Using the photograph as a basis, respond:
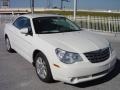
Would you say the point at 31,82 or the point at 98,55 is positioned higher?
the point at 98,55

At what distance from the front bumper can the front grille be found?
0.29 ft

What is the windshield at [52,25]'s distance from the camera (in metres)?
6.40

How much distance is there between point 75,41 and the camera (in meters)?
5.50

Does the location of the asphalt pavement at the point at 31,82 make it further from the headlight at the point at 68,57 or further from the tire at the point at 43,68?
the headlight at the point at 68,57

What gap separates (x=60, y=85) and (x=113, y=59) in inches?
52.2

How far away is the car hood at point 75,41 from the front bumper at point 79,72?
337 millimetres

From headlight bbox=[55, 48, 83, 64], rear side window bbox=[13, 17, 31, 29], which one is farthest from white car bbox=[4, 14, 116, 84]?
rear side window bbox=[13, 17, 31, 29]

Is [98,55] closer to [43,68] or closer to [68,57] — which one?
[68,57]

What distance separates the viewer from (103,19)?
1566 cm

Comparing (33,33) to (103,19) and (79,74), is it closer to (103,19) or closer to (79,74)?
(79,74)

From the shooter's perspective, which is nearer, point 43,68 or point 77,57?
point 77,57

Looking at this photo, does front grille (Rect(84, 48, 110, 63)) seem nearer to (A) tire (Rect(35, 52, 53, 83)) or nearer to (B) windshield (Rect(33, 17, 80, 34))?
(A) tire (Rect(35, 52, 53, 83))

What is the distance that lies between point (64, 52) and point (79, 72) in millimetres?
522

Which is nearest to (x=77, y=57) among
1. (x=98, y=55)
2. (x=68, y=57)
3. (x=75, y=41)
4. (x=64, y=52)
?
(x=68, y=57)
